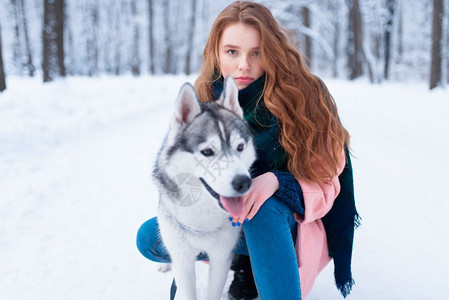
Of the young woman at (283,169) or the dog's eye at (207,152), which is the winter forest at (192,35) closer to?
the young woman at (283,169)

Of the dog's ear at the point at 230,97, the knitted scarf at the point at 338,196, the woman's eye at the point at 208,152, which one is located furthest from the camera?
the knitted scarf at the point at 338,196

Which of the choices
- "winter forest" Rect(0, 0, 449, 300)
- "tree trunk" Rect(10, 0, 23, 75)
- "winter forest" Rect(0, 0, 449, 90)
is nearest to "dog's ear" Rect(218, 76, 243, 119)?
"winter forest" Rect(0, 0, 449, 300)

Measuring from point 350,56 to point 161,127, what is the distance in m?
10.4

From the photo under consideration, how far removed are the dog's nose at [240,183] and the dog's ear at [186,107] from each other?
1.24 feet

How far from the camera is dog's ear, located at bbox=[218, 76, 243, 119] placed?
58.3 inches

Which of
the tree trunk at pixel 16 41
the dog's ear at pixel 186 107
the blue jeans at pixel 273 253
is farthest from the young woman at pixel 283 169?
the tree trunk at pixel 16 41

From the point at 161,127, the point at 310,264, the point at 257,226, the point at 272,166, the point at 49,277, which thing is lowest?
the point at 161,127

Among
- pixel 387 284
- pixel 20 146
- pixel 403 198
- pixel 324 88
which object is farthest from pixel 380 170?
pixel 20 146

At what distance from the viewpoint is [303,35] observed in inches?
557

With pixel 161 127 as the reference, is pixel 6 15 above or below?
above

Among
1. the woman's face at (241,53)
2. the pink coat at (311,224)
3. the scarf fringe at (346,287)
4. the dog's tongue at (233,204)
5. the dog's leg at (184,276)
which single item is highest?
the woman's face at (241,53)

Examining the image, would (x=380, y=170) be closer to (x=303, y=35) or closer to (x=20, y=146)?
(x=20, y=146)

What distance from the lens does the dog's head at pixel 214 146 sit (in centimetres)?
126

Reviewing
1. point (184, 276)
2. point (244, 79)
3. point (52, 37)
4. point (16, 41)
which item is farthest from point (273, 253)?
point (16, 41)
